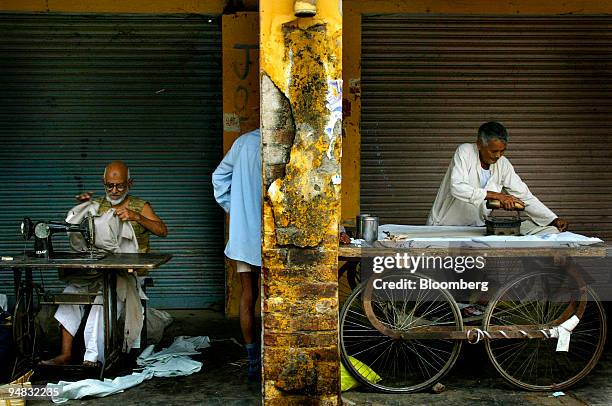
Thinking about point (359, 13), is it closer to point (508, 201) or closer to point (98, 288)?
point (508, 201)

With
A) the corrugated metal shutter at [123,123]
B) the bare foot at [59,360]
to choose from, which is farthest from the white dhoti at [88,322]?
the corrugated metal shutter at [123,123]

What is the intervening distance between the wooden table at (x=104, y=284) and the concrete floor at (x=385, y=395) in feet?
1.59

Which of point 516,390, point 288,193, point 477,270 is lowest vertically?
point 516,390

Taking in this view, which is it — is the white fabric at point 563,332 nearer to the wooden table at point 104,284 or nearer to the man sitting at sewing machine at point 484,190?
the man sitting at sewing machine at point 484,190

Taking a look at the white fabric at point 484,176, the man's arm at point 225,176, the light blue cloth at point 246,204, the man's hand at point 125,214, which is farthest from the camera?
the white fabric at point 484,176

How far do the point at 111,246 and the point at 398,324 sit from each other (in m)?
2.29

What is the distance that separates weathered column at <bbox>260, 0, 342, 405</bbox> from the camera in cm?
467

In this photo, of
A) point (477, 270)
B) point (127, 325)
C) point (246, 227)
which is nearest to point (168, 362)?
point (127, 325)

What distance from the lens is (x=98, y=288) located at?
5848 mm

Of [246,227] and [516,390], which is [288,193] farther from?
[516,390]

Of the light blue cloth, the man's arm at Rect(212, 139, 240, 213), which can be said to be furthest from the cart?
the man's arm at Rect(212, 139, 240, 213)

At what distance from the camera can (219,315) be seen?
25.2 feet

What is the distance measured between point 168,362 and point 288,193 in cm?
204

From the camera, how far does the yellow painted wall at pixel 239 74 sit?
7.39 meters
